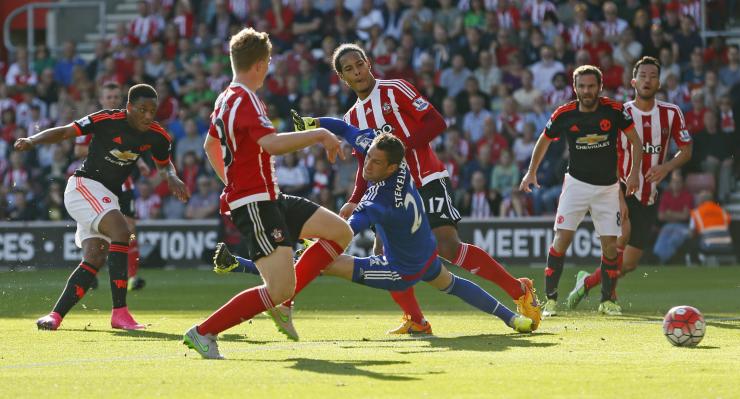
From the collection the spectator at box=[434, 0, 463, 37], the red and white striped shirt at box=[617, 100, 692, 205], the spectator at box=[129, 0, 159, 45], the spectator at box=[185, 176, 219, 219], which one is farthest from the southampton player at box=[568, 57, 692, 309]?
the spectator at box=[129, 0, 159, 45]

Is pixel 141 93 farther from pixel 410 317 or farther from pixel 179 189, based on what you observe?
pixel 410 317

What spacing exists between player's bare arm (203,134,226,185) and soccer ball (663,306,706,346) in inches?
117

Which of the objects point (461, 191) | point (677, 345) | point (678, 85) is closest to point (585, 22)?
point (678, 85)

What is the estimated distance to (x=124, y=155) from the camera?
11.1 metres

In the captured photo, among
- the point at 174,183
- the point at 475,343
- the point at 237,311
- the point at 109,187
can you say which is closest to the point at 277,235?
the point at 237,311

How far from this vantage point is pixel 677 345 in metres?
8.30

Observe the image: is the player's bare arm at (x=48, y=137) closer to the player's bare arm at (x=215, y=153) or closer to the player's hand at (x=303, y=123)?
the player's bare arm at (x=215, y=153)

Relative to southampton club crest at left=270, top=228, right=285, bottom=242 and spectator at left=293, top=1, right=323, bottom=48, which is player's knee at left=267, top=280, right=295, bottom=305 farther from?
spectator at left=293, top=1, right=323, bottom=48

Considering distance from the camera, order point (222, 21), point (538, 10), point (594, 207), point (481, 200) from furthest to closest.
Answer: point (222, 21)
point (538, 10)
point (481, 200)
point (594, 207)

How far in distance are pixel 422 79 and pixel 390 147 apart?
13.5 m

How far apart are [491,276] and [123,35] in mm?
17716

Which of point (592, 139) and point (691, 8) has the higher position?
point (691, 8)

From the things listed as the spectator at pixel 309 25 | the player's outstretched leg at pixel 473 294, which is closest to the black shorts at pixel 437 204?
the player's outstretched leg at pixel 473 294

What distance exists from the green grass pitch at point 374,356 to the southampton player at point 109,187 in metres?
0.44
